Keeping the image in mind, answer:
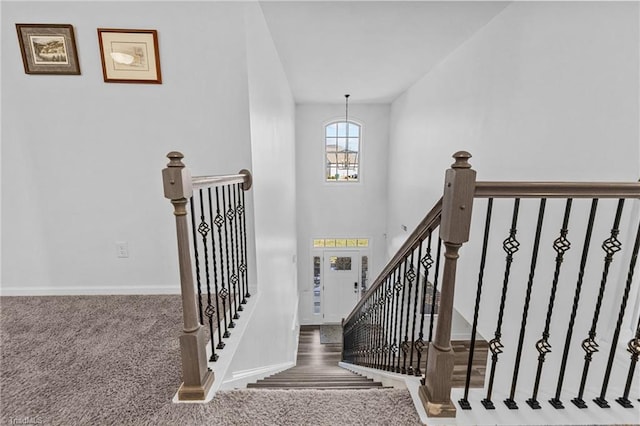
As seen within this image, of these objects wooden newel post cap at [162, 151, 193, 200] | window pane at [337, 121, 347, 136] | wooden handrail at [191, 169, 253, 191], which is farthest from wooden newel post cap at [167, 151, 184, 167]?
window pane at [337, 121, 347, 136]

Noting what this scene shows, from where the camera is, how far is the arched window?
6703 mm

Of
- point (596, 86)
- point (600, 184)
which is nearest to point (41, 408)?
point (600, 184)

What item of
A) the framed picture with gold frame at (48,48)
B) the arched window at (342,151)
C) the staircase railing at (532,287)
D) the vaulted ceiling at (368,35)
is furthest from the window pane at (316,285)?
the framed picture with gold frame at (48,48)

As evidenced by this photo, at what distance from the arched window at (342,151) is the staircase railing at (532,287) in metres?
4.00

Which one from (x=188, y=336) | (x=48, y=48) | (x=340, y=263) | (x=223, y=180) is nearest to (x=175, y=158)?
(x=223, y=180)

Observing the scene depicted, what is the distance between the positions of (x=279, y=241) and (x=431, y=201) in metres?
2.19

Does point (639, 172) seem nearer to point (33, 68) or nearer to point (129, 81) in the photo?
point (129, 81)

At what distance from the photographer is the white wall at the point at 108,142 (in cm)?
210

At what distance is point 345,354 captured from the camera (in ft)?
16.9

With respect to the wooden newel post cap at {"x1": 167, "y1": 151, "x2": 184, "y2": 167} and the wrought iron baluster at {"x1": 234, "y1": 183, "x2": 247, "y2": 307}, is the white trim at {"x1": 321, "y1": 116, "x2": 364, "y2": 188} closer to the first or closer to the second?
the wrought iron baluster at {"x1": 234, "y1": 183, "x2": 247, "y2": 307}

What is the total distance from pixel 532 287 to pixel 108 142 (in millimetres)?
3366

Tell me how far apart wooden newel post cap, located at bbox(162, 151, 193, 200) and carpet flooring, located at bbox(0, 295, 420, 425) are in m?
0.94

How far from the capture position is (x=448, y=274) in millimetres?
1223

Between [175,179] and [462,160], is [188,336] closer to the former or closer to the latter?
[175,179]
